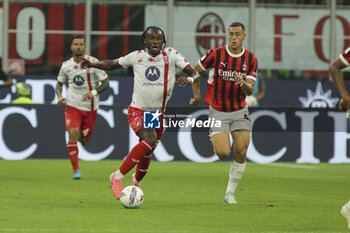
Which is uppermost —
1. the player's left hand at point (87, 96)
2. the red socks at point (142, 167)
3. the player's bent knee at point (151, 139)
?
the player's left hand at point (87, 96)

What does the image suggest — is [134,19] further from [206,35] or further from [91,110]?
[91,110]

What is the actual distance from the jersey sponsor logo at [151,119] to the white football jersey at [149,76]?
95mm

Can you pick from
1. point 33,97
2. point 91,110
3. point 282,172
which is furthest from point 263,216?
point 33,97

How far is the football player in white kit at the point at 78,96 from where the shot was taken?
15305 mm

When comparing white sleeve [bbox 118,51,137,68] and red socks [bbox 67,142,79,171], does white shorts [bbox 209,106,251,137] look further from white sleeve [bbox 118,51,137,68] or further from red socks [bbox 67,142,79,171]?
red socks [bbox 67,142,79,171]

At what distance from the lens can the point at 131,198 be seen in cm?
1012

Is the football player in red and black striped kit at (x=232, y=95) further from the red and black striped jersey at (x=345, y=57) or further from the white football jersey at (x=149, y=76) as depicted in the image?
the red and black striped jersey at (x=345, y=57)

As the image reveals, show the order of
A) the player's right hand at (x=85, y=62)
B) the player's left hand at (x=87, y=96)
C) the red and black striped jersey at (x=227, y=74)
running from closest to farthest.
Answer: the player's right hand at (x=85, y=62) → the red and black striped jersey at (x=227, y=74) → the player's left hand at (x=87, y=96)

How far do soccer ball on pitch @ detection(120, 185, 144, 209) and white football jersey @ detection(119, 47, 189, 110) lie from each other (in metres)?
1.21

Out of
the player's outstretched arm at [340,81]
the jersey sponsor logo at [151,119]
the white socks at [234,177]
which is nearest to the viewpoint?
the player's outstretched arm at [340,81]

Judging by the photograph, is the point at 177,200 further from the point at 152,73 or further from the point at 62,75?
the point at 62,75

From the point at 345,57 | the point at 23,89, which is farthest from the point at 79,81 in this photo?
the point at 345,57

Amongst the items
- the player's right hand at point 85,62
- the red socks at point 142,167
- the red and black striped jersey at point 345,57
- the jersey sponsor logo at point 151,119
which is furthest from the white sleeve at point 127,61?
the red and black striped jersey at point 345,57

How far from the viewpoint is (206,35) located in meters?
24.5
